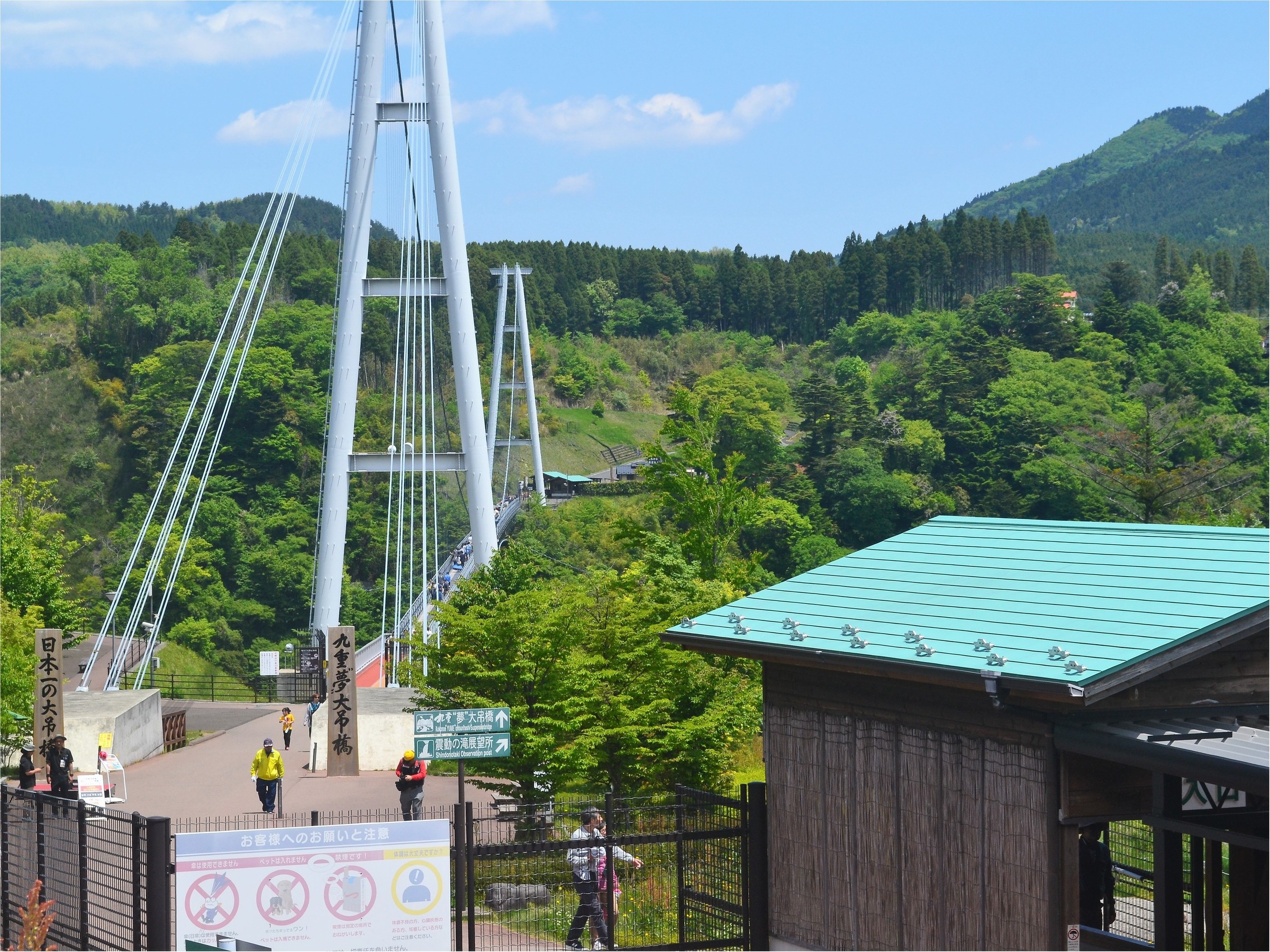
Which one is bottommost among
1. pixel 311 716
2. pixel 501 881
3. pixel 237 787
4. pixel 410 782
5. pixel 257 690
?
pixel 257 690

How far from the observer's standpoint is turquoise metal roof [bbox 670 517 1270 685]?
811cm

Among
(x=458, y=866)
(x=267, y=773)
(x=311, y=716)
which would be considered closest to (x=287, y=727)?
(x=311, y=716)

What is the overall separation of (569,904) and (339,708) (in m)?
11.8

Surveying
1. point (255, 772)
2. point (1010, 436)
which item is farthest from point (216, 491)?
point (255, 772)

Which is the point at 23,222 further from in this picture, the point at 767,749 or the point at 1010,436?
the point at 767,749

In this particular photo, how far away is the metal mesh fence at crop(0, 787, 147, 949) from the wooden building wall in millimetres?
4574

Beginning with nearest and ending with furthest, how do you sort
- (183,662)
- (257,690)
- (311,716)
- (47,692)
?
(47,692)
(311,716)
(257,690)
(183,662)

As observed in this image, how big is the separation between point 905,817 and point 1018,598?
1679 millimetres

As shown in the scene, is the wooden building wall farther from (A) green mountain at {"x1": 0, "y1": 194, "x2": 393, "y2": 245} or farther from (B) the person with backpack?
(A) green mountain at {"x1": 0, "y1": 194, "x2": 393, "y2": 245}

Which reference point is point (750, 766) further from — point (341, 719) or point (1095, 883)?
point (1095, 883)

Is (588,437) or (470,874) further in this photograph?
(588,437)

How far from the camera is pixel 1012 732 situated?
27.9 ft

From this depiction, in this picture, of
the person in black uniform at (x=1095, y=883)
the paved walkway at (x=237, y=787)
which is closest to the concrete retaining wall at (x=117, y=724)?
the paved walkway at (x=237, y=787)

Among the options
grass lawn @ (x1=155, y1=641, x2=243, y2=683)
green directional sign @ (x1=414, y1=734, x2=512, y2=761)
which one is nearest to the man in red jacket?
green directional sign @ (x1=414, y1=734, x2=512, y2=761)
